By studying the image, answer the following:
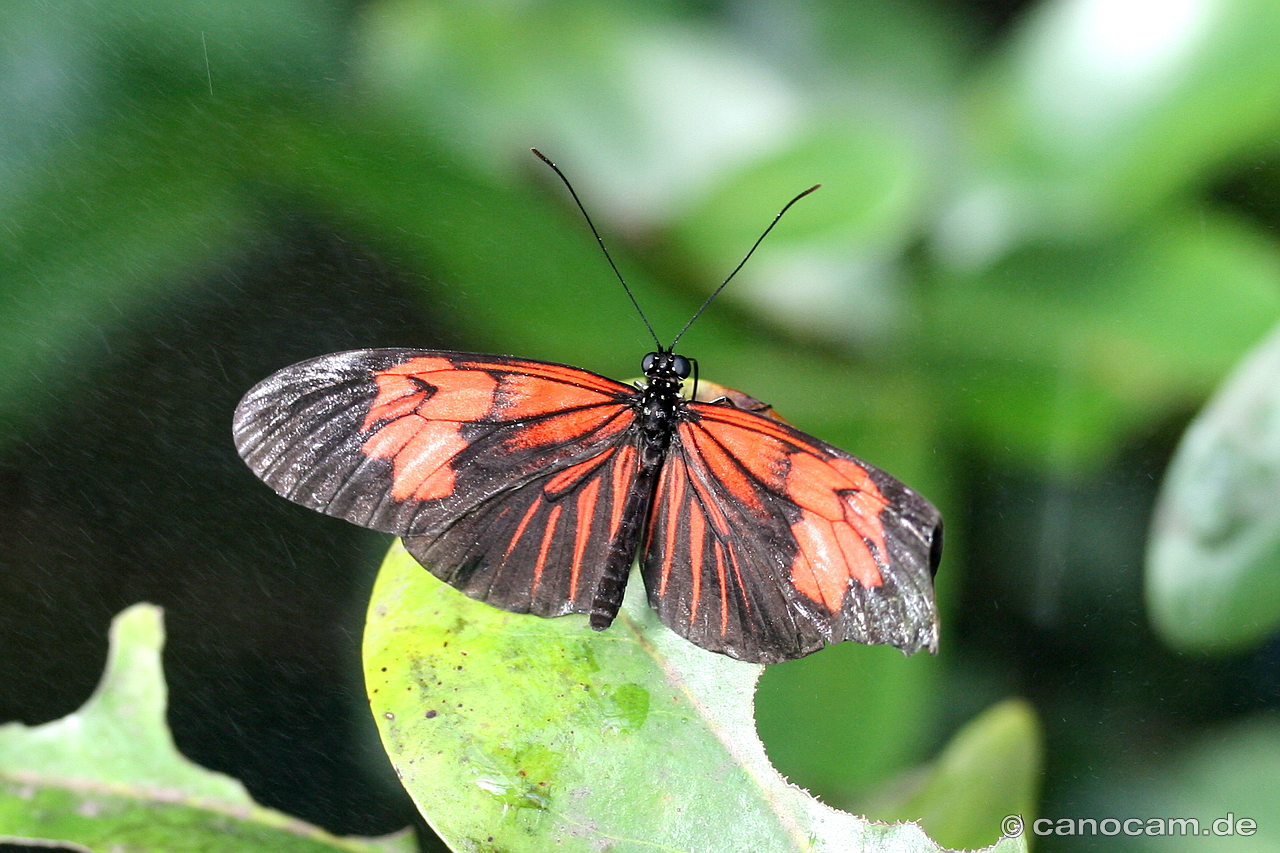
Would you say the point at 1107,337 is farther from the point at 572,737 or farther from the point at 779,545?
the point at 572,737

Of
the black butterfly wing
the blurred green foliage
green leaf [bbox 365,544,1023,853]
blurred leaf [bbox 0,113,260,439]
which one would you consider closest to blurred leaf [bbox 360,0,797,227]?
the blurred green foliage

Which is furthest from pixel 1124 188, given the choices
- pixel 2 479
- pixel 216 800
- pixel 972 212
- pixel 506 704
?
pixel 2 479

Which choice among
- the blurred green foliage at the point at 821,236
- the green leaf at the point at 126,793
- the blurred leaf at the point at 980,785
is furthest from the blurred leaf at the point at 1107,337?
the green leaf at the point at 126,793

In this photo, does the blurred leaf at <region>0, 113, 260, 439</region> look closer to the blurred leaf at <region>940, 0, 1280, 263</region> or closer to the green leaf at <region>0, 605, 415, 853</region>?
the green leaf at <region>0, 605, 415, 853</region>

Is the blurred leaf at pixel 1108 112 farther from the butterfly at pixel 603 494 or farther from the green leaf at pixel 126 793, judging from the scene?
the green leaf at pixel 126 793

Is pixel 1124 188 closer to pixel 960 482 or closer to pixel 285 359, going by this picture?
pixel 960 482

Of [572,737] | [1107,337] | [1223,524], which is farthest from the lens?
[1107,337]

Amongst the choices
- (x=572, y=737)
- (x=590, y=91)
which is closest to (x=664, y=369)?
(x=572, y=737)
